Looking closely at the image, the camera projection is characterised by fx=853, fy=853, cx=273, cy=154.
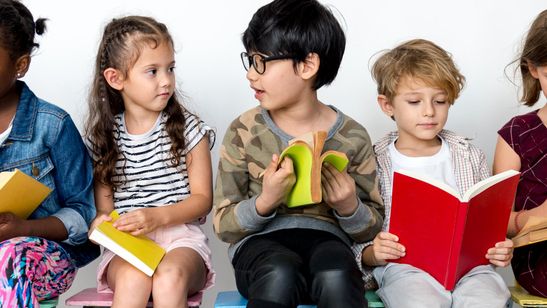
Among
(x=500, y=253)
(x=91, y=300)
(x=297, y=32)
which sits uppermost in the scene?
(x=297, y=32)

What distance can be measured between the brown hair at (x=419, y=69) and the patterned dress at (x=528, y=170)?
7.3 inches

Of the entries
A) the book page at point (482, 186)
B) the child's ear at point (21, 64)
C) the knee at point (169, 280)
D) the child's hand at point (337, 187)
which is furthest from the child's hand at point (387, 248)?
the child's ear at point (21, 64)

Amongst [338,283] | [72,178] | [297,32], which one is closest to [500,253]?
[338,283]

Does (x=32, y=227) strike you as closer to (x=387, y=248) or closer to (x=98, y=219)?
(x=98, y=219)

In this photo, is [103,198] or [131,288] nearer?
[131,288]

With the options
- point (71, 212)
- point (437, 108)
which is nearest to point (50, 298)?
point (71, 212)

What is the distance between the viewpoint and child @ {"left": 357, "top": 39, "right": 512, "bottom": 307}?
6.33ft

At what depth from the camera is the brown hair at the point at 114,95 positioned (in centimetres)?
213

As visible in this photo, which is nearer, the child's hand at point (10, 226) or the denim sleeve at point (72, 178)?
the child's hand at point (10, 226)

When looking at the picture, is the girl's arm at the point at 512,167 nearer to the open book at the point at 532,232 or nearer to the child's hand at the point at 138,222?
the open book at the point at 532,232

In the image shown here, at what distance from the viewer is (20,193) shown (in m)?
1.89

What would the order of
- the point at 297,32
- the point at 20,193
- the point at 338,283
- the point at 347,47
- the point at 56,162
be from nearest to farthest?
1. the point at 338,283
2. the point at 20,193
3. the point at 297,32
4. the point at 56,162
5. the point at 347,47

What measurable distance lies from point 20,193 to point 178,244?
39 centimetres

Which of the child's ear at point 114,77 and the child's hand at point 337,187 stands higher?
the child's ear at point 114,77
